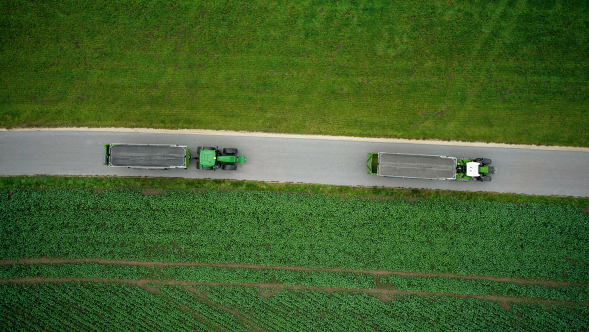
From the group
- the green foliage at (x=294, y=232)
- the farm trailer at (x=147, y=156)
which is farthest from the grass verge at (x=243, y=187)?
the farm trailer at (x=147, y=156)

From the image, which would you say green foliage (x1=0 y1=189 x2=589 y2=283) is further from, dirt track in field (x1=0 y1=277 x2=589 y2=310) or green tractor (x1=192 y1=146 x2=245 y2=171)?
green tractor (x1=192 y1=146 x2=245 y2=171)

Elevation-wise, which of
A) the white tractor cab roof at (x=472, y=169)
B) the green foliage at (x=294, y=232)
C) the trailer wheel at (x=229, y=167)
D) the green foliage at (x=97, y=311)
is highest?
Result: the white tractor cab roof at (x=472, y=169)

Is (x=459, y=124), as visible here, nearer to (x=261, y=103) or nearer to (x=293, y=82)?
(x=293, y=82)

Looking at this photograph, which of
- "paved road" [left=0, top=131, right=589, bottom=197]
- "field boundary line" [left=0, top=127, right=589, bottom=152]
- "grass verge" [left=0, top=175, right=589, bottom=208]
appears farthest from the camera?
"field boundary line" [left=0, top=127, right=589, bottom=152]

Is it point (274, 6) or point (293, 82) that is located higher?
point (274, 6)

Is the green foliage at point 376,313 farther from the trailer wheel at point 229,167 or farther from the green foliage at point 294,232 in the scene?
the trailer wheel at point 229,167

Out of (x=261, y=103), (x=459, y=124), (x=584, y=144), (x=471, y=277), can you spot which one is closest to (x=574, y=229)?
(x=584, y=144)

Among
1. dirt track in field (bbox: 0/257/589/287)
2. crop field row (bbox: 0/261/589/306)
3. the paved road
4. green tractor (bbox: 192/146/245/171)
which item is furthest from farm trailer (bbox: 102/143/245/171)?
crop field row (bbox: 0/261/589/306)
